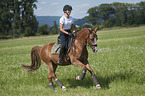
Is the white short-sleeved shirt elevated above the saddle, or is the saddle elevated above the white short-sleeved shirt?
the white short-sleeved shirt

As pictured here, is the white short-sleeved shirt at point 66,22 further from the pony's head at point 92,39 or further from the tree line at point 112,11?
the tree line at point 112,11

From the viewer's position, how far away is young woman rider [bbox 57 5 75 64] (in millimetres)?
6879

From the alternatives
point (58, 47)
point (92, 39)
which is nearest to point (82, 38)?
point (92, 39)

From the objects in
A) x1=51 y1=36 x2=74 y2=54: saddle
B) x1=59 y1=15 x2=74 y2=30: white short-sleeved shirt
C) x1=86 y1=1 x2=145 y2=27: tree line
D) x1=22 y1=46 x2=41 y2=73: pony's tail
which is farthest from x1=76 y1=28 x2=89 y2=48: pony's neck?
x1=86 y1=1 x2=145 y2=27: tree line

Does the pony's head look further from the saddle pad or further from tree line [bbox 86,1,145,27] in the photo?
tree line [bbox 86,1,145,27]

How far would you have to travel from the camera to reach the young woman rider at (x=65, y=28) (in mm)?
6879

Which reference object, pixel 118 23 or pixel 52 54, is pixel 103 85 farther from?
pixel 118 23

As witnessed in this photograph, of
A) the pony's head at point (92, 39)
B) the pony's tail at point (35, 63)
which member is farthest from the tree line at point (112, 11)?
the pony's head at point (92, 39)

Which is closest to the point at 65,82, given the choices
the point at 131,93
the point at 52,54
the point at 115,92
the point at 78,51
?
the point at 52,54

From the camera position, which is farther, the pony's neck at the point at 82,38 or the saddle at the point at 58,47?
the saddle at the point at 58,47

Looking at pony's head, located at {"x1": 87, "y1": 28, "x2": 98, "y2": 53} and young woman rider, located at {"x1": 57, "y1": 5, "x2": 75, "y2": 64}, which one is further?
young woman rider, located at {"x1": 57, "y1": 5, "x2": 75, "y2": 64}

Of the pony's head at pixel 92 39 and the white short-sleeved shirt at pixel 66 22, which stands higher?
the white short-sleeved shirt at pixel 66 22

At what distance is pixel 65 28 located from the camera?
711 cm

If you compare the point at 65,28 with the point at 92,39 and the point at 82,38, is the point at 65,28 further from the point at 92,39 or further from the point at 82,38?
the point at 92,39
